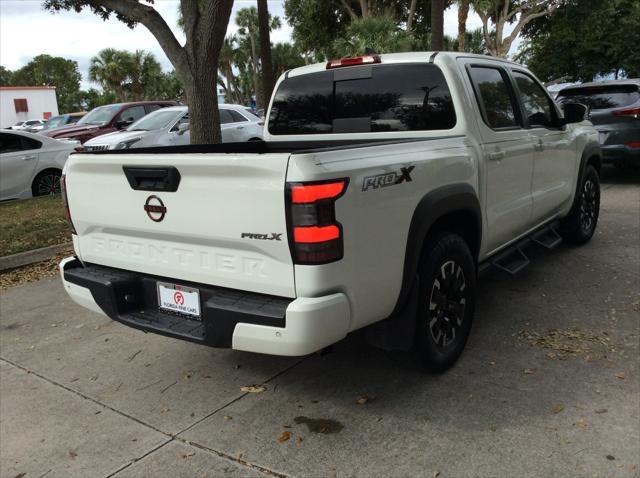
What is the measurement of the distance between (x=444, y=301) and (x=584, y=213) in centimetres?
350

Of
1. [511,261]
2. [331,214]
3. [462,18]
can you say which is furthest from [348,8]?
[331,214]

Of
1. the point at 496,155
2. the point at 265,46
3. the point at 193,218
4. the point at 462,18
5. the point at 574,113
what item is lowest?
the point at 193,218

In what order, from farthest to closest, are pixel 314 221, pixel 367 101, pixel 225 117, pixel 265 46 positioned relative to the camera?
pixel 265 46 < pixel 225 117 < pixel 367 101 < pixel 314 221

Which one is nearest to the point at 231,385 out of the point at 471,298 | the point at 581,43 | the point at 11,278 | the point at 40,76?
the point at 471,298

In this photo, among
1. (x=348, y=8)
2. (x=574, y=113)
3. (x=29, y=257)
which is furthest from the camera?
(x=348, y=8)

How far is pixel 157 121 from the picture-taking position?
11.9 meters

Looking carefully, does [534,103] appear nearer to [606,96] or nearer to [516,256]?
[516,256]

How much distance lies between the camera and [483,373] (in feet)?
11.7

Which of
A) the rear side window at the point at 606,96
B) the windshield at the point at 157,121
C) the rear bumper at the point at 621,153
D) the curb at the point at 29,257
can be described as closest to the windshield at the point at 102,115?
the windshield at the point at 157,121

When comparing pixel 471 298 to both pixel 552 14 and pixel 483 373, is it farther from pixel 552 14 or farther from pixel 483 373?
pixel 552 14

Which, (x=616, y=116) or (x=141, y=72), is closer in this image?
(x=616, y=116)

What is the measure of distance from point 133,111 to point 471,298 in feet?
41.6

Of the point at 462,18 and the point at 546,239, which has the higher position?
the point at 462,18

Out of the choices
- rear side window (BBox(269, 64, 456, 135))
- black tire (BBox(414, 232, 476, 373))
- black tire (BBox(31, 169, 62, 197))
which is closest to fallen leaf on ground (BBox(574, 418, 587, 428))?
black tire (BBox(414, 232, 476, 373))
